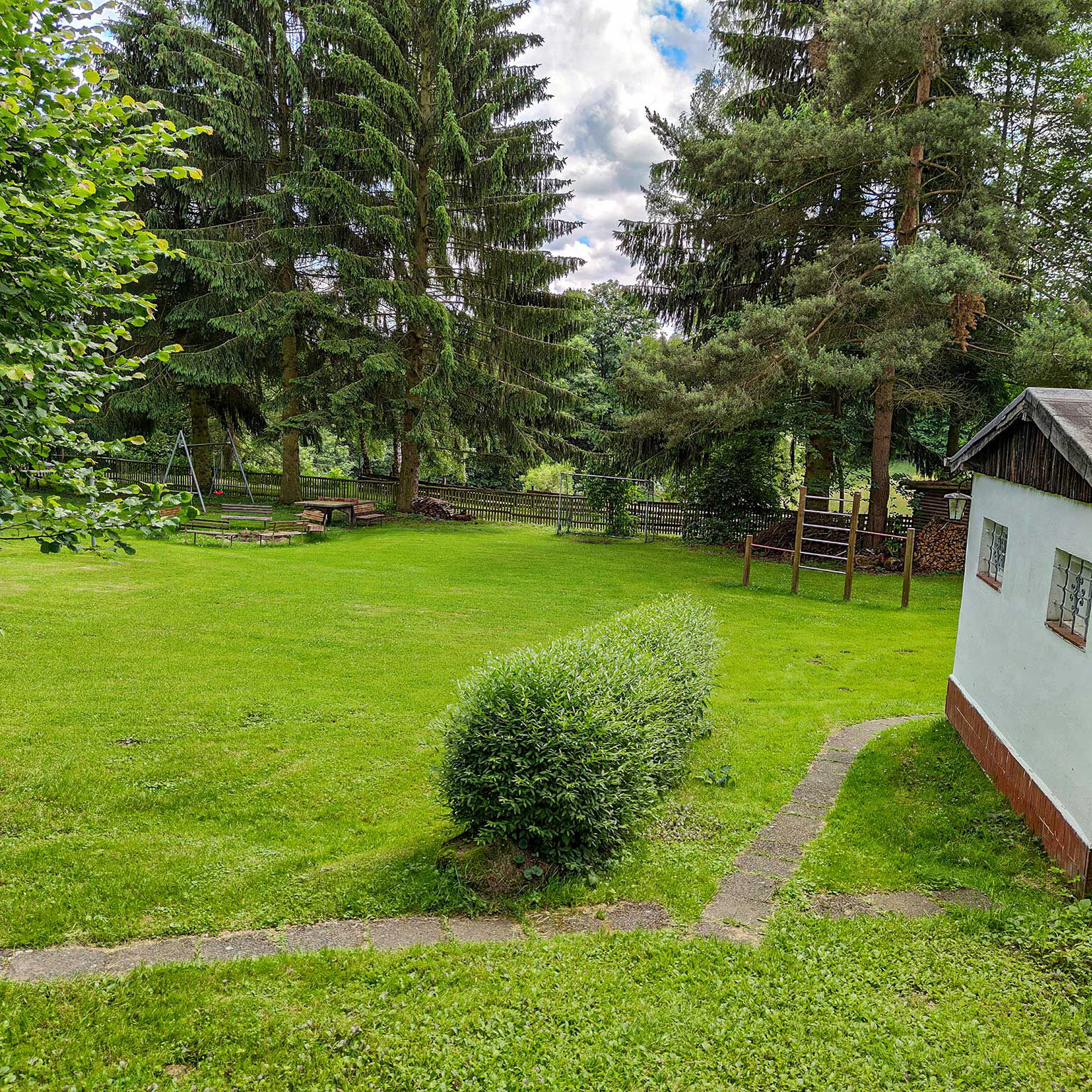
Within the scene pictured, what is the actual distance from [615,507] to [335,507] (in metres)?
8.82

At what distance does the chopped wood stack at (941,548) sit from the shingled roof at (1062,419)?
1343 cm

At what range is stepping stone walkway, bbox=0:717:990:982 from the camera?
157 inches

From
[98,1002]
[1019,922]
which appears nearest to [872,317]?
[1019,922]

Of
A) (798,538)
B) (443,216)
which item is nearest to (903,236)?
(798,538)

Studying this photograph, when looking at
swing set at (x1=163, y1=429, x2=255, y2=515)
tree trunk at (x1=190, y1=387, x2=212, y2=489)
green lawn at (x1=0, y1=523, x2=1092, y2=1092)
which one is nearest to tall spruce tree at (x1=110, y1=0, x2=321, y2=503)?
tree trunk at (x1=190, y1=387, x2=212, y2=489)

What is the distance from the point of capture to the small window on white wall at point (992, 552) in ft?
22.3

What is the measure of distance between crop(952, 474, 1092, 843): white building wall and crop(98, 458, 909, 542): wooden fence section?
1499 centimetres

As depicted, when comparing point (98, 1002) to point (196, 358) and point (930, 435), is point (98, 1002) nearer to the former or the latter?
point (196, 358)

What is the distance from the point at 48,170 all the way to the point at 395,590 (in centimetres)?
1085

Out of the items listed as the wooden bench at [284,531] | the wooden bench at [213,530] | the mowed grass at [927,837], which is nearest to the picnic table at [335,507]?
the wooden bench at [284,531]

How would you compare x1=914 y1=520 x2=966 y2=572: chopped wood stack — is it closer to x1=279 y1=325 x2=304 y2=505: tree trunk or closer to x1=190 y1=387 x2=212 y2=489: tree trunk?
x1=279 y1=325 x2=304 y2=505: tree trunk

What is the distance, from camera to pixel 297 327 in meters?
25.8

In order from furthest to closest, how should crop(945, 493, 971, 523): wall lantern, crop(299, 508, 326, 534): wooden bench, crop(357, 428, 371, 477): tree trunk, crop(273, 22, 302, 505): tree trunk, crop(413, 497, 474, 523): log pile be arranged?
crop(357, 428, 371, 477): tree trunk, crop(413, 497, 474, 523): log pile, crop(273, 22, 302, 505): tree trunk, crop(299, 508, 326, 534): wooden bench, crop(945, 493, 971, 523): wall lantern

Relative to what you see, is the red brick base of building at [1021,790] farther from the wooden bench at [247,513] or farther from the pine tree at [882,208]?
the wooden bench at [247,513]
